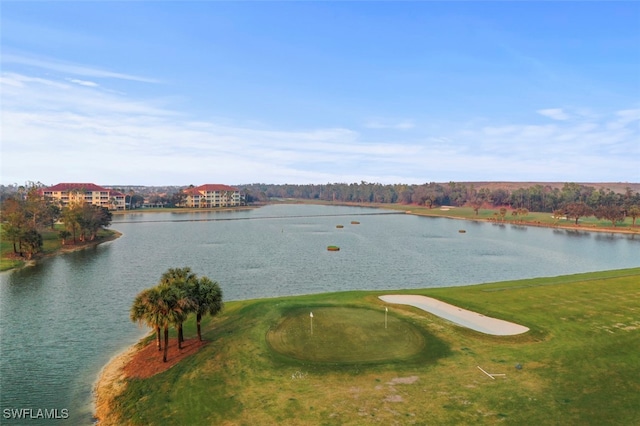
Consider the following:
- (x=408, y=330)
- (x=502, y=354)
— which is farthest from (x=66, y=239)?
(x=502, y=354)

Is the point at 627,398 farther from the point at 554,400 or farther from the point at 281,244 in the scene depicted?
the point at 281,244

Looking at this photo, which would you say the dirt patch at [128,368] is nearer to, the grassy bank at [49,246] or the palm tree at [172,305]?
the palm tree at [172,305]

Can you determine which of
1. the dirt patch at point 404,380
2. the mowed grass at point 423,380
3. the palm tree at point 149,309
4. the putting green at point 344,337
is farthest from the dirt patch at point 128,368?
the dirt patch at point 404,380

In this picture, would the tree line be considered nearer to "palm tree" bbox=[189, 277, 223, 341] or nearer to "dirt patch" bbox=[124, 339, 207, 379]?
"dirt patch" bbox=[124, 339, 207, 379]

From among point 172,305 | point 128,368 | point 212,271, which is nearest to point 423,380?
point 172,305

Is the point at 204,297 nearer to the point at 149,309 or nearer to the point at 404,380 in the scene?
the point at 149,309

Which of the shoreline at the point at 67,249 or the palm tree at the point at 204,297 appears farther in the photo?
the shoreline at the point at 67,249
